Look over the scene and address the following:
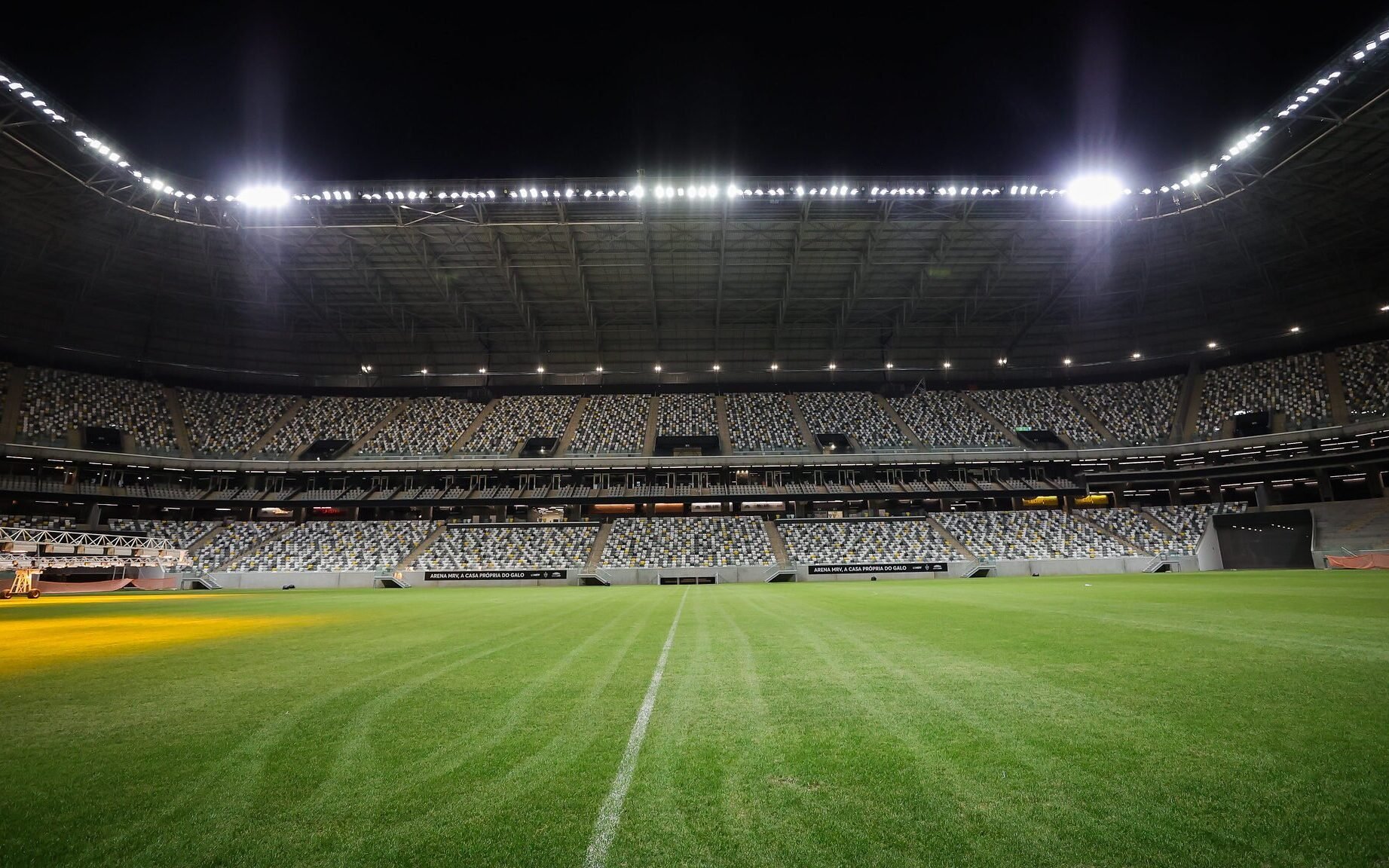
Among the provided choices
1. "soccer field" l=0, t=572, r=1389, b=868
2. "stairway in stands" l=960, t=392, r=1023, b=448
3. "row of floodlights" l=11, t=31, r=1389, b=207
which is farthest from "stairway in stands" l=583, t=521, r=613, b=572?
"stairway in stands" l=960, t=392, r=1023, b=448

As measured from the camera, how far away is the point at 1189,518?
44.4m

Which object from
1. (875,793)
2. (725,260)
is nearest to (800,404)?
(725,260)

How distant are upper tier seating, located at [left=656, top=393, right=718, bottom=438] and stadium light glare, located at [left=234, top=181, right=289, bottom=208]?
104 ft

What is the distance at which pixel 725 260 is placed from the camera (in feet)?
149

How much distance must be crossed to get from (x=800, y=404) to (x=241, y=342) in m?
53.0

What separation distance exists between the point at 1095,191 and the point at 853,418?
86.0 feet

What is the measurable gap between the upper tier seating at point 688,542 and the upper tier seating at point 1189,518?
93.1 feet

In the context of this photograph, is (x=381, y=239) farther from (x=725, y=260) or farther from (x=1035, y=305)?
(x=1035, y=305)

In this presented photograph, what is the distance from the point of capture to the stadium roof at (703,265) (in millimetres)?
34750

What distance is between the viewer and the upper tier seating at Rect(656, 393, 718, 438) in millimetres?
55688

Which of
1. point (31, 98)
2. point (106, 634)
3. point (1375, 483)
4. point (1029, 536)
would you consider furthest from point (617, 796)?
point (1375, 483)

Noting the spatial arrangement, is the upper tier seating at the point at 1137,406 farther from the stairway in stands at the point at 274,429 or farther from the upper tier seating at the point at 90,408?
the upper tier seating at the point at 90,408

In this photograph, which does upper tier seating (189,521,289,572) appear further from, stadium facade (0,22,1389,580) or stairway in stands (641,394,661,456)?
stairway in stands (641,394,661,456)

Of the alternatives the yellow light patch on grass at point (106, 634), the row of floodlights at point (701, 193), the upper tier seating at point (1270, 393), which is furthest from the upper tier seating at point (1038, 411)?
the yellow light patch on grass at point (106, 634)
